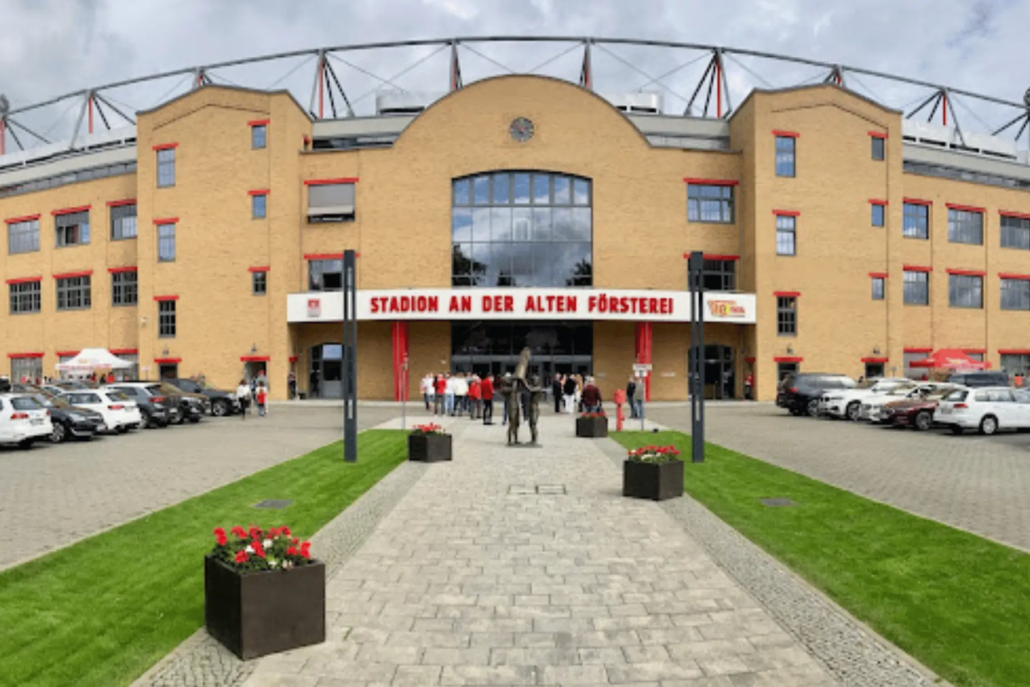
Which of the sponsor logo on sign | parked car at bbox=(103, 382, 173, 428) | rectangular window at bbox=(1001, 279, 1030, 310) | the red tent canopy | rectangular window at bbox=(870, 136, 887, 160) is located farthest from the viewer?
rectangular window at bbox=(1001, 279, 1030, 310)

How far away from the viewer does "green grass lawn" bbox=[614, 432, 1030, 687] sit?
4988 mm

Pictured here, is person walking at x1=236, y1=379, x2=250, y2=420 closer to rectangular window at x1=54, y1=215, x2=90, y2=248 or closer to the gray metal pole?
the gray metal pole

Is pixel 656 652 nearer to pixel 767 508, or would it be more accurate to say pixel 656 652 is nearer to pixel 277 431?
pixel 767 508

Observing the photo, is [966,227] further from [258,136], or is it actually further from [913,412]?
[258,136]

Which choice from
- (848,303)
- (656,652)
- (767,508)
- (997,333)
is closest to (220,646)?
(656,652)

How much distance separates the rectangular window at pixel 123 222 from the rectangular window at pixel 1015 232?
2121 inches

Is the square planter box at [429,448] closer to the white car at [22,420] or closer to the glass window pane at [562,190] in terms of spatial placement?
the white car at [22,420]

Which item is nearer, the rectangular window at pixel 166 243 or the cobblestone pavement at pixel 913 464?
the cobblestone pavement at pixel 913 464

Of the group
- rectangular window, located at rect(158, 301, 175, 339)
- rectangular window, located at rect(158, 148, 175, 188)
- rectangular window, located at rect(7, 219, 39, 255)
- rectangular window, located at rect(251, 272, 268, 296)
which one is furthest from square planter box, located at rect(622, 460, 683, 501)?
rectangular window, located at rect(7, 219, 39, 255)

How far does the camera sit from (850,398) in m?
27.1

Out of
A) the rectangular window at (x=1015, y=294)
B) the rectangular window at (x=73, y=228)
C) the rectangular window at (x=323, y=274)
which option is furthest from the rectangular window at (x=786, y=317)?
the rectangular window at (x=73, y=228)

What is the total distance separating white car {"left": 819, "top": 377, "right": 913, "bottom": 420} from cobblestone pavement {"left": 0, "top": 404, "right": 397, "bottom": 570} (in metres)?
18.0

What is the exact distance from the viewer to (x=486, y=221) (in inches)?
1585

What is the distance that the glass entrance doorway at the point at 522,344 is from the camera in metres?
39.9
